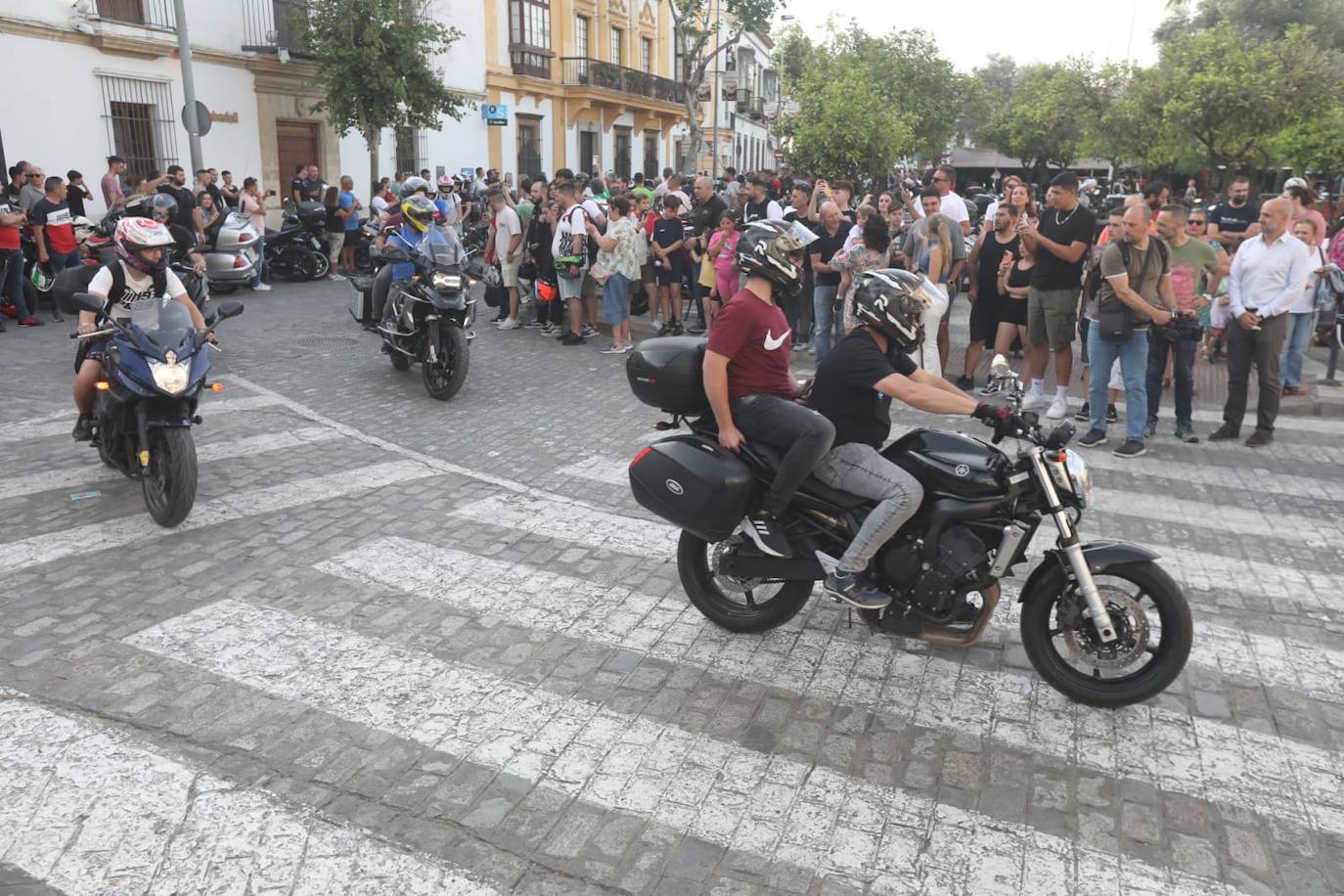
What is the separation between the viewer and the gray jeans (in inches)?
165

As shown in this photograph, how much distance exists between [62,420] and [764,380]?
21.5 ft

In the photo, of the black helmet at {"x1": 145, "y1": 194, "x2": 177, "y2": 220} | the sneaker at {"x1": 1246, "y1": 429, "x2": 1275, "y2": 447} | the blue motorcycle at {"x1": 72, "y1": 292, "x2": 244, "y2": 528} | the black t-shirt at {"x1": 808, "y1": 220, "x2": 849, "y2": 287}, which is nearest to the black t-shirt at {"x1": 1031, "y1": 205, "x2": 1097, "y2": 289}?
the sneaker at {"x1": 1246, "y1": 429, "x2": 1275, "y2": 447}

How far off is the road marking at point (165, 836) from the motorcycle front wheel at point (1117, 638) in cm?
245

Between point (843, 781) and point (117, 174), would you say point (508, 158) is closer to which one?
point (117, 174)

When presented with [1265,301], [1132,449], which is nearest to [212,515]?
[1132,449]

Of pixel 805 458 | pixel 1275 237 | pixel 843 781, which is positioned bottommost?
pixel 843 781

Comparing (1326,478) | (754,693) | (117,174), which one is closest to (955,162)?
(117,174)

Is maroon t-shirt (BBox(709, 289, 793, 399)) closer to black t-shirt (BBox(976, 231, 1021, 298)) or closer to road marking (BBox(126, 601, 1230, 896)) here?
road marking (BBox(126, 601, 1230, 896))

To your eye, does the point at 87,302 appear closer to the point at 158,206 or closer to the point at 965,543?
the point at 158,206

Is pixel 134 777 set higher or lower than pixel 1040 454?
lower

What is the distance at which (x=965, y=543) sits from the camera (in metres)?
4.16

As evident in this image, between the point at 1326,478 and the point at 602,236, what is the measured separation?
7658mm

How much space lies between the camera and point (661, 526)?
21.0 feet

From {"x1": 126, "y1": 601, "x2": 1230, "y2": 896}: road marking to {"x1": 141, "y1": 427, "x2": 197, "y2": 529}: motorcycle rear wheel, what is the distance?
125 cm
